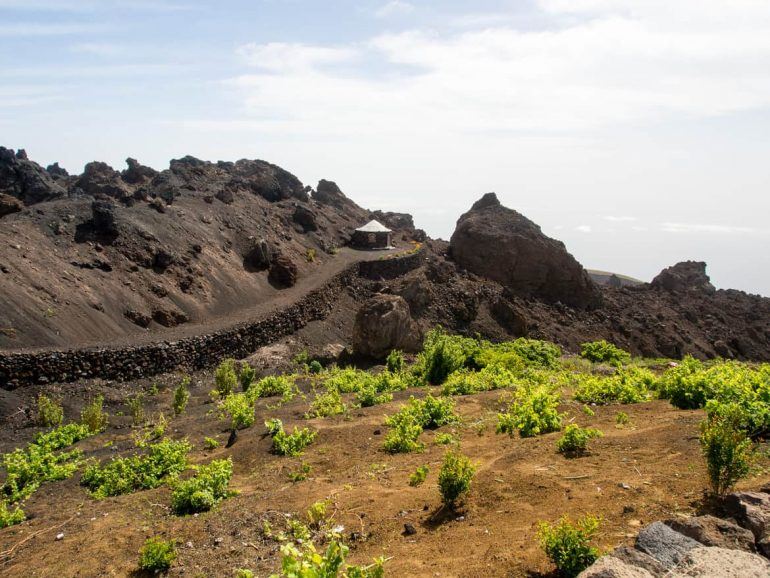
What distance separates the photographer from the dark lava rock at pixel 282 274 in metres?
36.3

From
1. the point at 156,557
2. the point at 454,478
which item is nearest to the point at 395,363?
the point at 454,478

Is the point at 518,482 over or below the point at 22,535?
over

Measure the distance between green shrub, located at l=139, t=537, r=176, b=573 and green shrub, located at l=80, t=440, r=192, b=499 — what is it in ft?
12.4

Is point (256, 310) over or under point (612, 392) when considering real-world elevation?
under

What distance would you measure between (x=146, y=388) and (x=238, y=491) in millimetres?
14598

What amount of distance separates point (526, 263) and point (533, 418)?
32.3 meters

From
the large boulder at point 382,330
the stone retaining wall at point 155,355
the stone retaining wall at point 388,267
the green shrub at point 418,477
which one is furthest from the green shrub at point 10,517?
the stone retaining wall at point 388,267

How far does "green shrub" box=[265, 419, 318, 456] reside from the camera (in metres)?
11.1

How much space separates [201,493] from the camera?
8.76 m

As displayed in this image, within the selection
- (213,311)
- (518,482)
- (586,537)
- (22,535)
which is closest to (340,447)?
(518,482)

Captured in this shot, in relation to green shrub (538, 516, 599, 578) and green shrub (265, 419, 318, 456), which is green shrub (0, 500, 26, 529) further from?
green shrub (538, 516, 599, 578)

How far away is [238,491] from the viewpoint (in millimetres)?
9289

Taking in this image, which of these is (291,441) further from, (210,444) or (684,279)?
(684,279)

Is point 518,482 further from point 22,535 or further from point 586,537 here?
point 22,535
